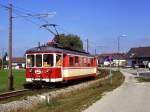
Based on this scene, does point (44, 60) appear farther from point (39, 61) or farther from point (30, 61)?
point (30, 61)

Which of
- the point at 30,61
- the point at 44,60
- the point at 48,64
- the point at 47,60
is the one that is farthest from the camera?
the point at 30,61

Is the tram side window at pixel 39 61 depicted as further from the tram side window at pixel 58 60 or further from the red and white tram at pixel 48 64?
the tram side window at pixel 58 60

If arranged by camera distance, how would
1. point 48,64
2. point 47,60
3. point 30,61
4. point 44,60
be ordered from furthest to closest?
1. point 30,61
2. point 44,60
3. point 47,60
4. point 48,64

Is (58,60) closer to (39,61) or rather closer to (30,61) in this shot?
(39,61)

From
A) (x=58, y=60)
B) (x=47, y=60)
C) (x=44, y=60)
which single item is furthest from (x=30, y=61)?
(x=58, y=60)

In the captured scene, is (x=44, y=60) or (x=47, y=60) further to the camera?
(x=44, y=60)

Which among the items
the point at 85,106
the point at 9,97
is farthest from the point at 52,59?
the point at 85,106

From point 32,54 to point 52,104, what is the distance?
1260 cm

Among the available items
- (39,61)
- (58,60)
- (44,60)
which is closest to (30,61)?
(39,61)

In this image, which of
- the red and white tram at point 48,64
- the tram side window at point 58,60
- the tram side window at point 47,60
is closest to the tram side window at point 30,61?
the red and white tram at point 48,64

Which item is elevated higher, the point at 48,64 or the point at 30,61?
the point at 30,61

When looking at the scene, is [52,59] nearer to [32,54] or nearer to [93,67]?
[32,54]

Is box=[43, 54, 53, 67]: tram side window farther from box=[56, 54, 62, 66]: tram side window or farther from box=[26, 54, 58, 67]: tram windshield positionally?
box=[56, 54, 62, 66]: tram side window

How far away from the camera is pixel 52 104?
20.0 m
